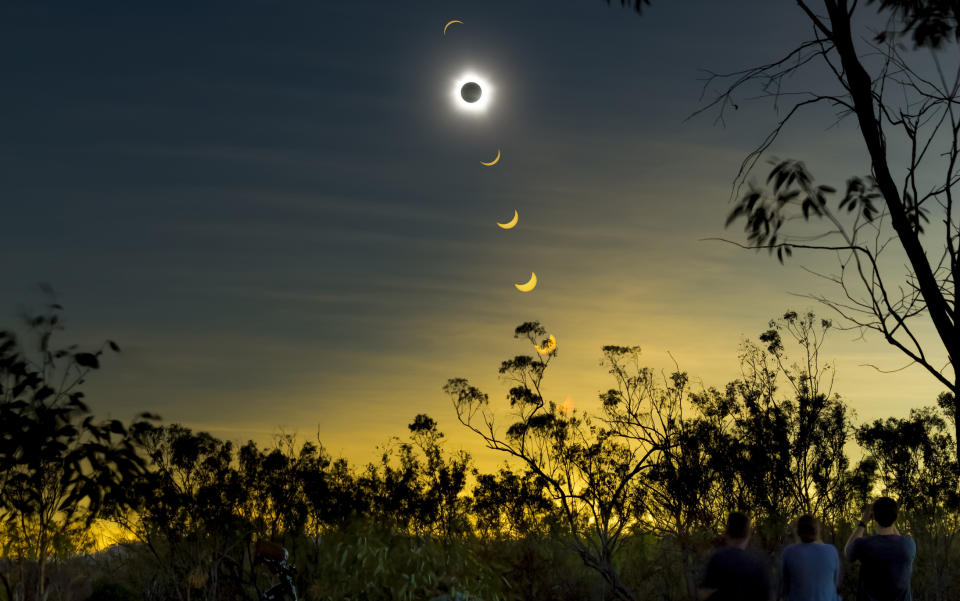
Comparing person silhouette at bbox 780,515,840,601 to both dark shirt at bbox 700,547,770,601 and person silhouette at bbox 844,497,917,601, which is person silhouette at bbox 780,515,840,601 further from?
dark shirt at bbox 700,547,770,601

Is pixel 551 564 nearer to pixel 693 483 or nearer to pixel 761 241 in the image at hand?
pixel 693 483

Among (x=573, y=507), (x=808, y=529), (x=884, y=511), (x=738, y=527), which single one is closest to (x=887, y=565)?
(x=884, y=511)

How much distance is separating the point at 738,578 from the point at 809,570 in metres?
1.42

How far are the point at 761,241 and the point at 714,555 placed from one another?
2.50 meters

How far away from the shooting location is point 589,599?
76.8 ft

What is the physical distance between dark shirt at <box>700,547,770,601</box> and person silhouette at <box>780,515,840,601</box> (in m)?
1.17

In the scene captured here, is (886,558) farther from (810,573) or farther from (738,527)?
(738,527)

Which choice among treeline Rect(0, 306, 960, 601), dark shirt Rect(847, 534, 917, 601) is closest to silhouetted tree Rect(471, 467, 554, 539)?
treeline Rect(0, 306, 960, 601)

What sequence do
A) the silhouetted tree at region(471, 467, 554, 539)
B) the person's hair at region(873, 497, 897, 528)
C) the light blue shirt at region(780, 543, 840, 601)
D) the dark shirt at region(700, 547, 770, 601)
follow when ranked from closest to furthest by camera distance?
the dark shirt at region(700, 547, 770, 601) < the light blue shirt at region(780, 543, 840, 601) < the person's hair at region(873, 497, 897, 528) < the silhouetted tree at region(471, 467, 554, 539)

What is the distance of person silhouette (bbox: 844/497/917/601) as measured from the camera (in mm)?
7539

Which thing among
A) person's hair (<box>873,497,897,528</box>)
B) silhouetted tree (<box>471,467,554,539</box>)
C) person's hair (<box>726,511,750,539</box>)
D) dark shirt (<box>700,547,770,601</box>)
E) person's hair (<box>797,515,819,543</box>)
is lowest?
dark shirt (<box>700,547,770,601</box>)

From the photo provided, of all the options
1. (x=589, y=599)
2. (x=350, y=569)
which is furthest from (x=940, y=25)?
(x=589, y=599)

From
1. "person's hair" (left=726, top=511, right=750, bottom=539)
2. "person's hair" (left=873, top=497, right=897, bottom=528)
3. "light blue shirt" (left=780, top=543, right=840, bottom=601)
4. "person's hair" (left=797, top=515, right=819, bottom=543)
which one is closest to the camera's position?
"person's hair" (left=726, top=511, right=750, bottom=539)

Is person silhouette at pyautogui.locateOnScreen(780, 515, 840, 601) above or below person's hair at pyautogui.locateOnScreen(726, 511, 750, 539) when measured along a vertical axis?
below
